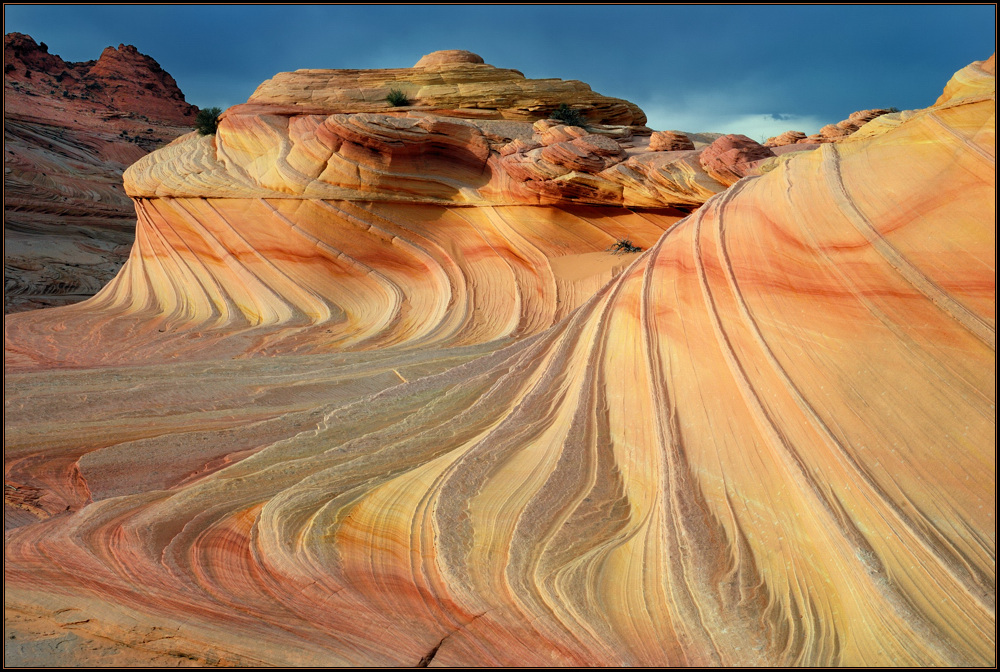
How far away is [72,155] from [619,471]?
96.4 feet

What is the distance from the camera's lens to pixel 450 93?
13234 mm

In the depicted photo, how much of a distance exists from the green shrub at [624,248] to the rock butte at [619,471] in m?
4.09

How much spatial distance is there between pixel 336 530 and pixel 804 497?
8.61 ft

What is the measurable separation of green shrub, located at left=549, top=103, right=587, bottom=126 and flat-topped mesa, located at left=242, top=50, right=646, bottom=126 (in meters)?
0.12

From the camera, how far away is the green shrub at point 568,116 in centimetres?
1284

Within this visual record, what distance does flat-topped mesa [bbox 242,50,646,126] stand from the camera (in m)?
12.9

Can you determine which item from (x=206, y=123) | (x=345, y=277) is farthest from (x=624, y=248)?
(x=206, y=123)

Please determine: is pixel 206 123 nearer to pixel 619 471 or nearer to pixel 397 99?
pixel 397 99

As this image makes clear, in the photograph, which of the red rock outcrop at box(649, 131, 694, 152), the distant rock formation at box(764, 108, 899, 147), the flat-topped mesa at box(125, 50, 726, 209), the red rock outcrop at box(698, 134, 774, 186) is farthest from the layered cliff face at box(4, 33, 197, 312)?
the distant rock formation at box(764, 108, 899, 147)

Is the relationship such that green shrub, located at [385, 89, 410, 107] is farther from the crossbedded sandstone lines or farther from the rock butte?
the rock butte

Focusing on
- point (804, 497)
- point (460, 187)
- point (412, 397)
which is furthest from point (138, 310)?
point (804, 497)

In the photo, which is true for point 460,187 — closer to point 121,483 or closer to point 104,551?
point 121,483

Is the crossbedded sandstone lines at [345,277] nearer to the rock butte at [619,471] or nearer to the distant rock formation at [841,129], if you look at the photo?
the rock butte at [619,471]

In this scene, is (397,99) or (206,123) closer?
(397,99)
